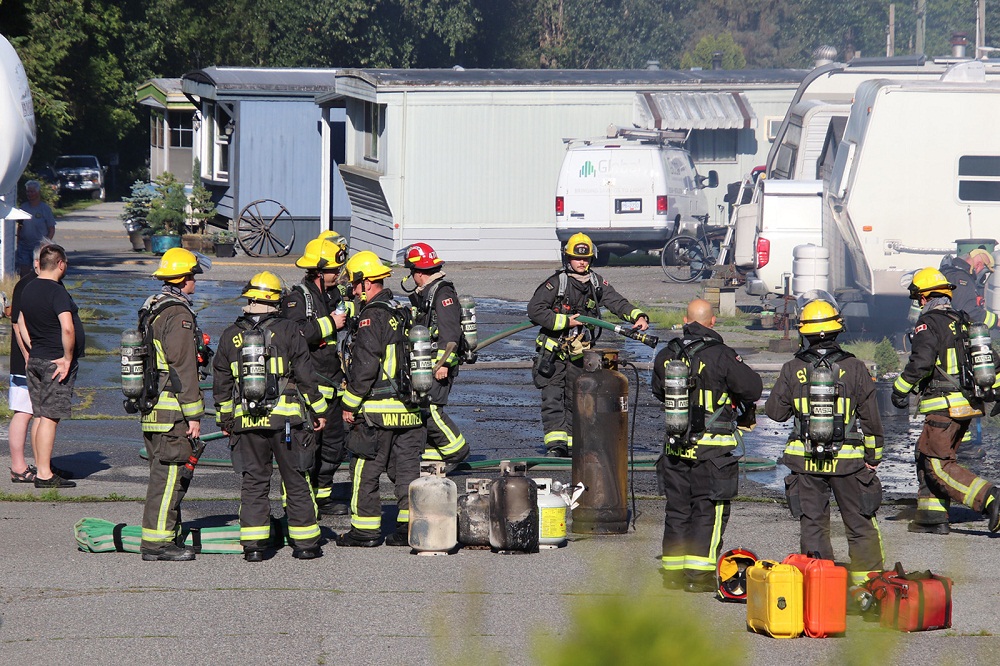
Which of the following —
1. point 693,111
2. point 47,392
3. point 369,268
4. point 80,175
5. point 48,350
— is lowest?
point 47,392

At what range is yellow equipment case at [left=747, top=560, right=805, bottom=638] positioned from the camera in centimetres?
670

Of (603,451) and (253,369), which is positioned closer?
(253,369)

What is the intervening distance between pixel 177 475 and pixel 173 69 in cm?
4660

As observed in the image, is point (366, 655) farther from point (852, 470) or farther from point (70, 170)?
point (70, 170)

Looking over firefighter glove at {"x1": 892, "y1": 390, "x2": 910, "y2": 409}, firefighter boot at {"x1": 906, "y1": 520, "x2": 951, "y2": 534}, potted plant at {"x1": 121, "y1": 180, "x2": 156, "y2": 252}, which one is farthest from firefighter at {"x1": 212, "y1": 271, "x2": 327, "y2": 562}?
potted plant at {"x1": 121, "y1": 180, "x2": 156, "y2": 252}

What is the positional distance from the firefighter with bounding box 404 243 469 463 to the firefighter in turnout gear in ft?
5.71

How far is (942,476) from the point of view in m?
8.80

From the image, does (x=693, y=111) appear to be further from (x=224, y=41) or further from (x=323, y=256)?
(x=224, y=41)

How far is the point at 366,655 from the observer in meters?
6.44

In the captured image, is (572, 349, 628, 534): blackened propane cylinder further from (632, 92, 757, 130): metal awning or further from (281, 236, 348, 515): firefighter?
(632, 92, 757, 130): metal awning

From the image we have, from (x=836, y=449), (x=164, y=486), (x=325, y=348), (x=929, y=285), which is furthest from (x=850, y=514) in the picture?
(x=164, y=486)

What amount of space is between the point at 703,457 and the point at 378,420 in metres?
2.10

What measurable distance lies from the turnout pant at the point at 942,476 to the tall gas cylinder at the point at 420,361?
3.30 metres

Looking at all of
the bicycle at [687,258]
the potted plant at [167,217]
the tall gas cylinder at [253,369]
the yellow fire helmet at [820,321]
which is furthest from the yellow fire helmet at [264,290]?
the potted plant at [167,217]
